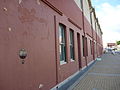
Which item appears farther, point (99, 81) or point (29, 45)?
point (99, 81)

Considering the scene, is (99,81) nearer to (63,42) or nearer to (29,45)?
→ (63,42)

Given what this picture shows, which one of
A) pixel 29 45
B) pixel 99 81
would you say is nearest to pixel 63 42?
pixel 99 81

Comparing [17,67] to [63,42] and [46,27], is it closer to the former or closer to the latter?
[46,27]

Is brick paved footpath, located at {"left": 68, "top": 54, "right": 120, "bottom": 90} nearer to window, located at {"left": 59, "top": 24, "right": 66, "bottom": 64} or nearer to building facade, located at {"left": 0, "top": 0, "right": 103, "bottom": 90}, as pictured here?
building facade, located at {"left": 0, "top": 0, "right": 103, "bottom": 90}

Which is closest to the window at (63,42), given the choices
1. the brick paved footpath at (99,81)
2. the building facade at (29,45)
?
the building facade at (29,45)

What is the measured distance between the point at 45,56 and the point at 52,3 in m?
2.06

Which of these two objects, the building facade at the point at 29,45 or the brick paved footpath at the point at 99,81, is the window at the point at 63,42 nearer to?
the building facade at the point at 29,45

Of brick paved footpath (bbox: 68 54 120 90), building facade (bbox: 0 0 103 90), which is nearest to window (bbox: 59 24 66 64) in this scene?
building facade (bbox: 0 0 103 90)

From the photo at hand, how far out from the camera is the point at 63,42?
26.7ft

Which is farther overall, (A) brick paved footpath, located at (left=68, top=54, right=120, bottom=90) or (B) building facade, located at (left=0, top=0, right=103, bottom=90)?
(A) brick paved footpath, located at (left=68, top=54, right=120, bottom=90)

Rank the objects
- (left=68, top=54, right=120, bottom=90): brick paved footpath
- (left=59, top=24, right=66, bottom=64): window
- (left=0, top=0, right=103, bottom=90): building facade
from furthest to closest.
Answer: (left=59, top=24, right=66, bottom=64): window
(left=68, top=54, right=120, bottom=90): brick paved footpath
(left=0, top=0, right=103, bottom=90): building facade

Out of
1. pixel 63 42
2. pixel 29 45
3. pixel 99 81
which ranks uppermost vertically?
pixel 63 42

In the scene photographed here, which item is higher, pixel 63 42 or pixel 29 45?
pixel 63 42

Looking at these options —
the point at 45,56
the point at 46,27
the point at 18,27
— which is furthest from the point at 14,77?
the point at 46,27
